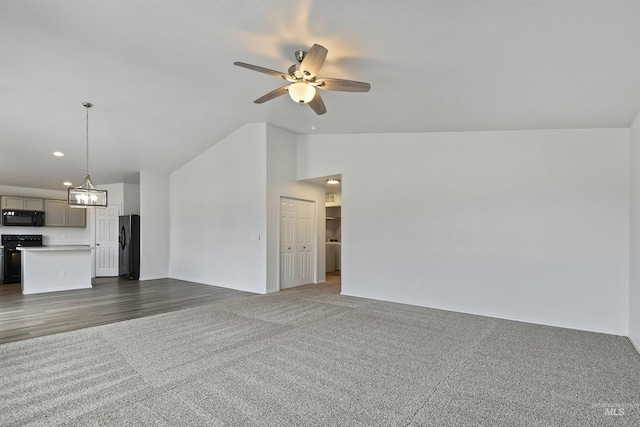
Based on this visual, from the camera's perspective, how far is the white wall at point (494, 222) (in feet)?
13.1

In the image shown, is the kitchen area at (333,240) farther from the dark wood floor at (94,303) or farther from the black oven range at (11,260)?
the black oven range at (11,260)

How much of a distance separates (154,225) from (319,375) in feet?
22.4

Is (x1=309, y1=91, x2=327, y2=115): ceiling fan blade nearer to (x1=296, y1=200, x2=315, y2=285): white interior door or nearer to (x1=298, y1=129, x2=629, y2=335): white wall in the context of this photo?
(x1=298, y1=129, x2=629, y2=335): white wall

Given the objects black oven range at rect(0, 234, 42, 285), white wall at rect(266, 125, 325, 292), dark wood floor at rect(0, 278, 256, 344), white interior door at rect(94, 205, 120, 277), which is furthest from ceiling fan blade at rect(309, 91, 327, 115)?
black oven range at rect(0, 234, 42, 285)

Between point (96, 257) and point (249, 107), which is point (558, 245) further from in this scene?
point (96, 257)

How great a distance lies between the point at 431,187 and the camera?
17.1ft

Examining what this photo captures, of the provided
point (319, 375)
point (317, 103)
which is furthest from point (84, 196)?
point (319, 375)

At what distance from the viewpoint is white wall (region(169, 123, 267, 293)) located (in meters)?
6.28

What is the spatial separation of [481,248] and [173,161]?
6.72 metres

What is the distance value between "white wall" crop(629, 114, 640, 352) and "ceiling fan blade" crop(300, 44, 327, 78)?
3471 mm

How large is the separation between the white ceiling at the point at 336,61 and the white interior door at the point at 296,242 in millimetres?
1903

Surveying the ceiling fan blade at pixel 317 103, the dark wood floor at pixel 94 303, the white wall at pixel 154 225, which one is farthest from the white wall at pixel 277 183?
the white wall at pixel 154 225

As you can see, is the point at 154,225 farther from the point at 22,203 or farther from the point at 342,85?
the point at 342,85

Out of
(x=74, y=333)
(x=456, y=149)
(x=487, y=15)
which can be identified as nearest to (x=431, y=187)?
(x=456, y=149)
